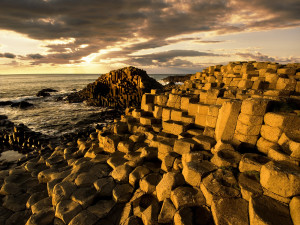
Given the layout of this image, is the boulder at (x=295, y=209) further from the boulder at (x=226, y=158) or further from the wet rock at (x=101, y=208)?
the wet rock at (x=101, y=208)

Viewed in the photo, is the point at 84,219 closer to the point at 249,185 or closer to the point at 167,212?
the point at 167,212

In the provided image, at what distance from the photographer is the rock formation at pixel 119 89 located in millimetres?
29641

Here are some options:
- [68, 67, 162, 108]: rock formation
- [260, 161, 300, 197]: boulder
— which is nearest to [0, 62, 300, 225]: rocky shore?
[260, 161, 300, 197]: boulder

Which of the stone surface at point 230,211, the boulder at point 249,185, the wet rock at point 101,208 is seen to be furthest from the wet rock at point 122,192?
the boulder at point 249,185

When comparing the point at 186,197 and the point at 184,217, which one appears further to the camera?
the point at 186,197

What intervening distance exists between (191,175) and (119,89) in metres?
28.4

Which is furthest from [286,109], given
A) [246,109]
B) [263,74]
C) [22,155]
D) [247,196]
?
[22,155]

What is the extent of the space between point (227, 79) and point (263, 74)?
197cm

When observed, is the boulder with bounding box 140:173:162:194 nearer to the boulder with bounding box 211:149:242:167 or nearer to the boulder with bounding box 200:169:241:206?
the boulder with bounding box 200:169:241:206

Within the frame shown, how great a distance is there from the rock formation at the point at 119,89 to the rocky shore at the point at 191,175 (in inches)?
842

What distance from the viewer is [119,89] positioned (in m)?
31.3

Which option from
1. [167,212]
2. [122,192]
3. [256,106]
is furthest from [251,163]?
[122,192]

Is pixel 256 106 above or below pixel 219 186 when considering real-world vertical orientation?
above

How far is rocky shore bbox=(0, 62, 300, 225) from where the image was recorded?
11.9 ft
